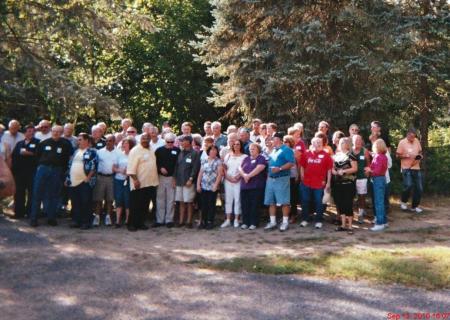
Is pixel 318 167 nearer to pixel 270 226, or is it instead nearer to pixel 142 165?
pixel 270 226

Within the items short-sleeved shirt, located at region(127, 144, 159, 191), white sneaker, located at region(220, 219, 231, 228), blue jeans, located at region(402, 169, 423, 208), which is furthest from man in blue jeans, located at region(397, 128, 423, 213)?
short-sleeved shirt, located at region(127, 144, 159, 191)

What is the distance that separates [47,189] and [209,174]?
3.16 metres

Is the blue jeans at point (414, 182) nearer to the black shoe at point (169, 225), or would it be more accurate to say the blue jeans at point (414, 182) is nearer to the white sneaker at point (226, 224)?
the white sneaker at point (226, 224)

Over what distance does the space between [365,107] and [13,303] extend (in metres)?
9.31

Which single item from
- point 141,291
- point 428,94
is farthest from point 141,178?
point 428,94

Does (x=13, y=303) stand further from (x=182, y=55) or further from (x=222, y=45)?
(x=182, y=55)

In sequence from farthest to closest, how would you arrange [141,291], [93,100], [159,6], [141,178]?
[159,6] < [93,100] < [141,178] < [141,291]

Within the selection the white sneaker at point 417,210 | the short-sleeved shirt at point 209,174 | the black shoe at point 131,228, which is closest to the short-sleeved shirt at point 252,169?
the short-sleeved shirt at point 209,174

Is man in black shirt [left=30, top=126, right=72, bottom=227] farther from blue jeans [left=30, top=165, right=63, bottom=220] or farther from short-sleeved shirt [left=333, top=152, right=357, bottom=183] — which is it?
short-sleeved shirt [left=333, top=152, right=357, bottom=183]

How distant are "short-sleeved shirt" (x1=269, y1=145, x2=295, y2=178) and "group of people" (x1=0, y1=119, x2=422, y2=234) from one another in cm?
2

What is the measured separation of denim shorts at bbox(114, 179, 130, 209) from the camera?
9883 millimetres

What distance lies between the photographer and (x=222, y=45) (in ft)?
46.4

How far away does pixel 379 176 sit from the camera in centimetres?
954

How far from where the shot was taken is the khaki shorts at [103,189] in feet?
32.8
